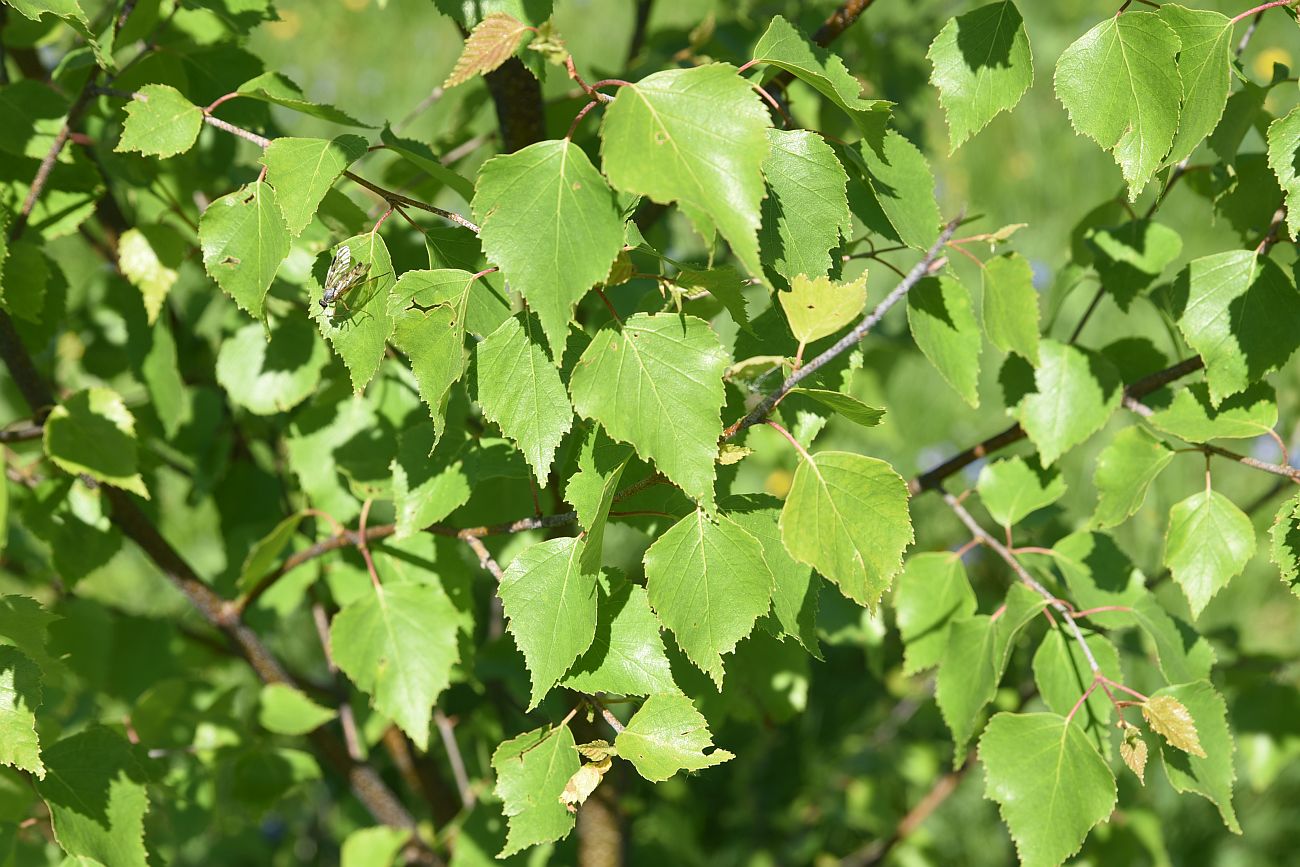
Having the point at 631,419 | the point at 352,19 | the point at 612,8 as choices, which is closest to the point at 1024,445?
the point at 631,419

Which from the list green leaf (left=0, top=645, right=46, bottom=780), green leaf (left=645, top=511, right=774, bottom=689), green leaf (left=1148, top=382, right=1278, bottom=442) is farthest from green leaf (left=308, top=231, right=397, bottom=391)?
green leaf (left=1148, top=382, right=1278, bottom=442)

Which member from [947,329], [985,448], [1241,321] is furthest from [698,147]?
[985,448]

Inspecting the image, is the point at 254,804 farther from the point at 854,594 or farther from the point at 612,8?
the point at 612,8

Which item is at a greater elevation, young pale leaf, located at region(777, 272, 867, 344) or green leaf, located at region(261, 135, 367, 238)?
green leaf, located at region(261, 135, 367, 238)

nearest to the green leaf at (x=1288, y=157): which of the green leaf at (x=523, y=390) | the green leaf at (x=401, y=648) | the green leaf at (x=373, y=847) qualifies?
the green leaf at (x=523, y=390)

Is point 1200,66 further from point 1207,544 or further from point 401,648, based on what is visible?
point 401,648

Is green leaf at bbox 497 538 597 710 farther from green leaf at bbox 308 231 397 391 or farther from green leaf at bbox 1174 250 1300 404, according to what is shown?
green leaf at bbox 1174 250 1300 404
